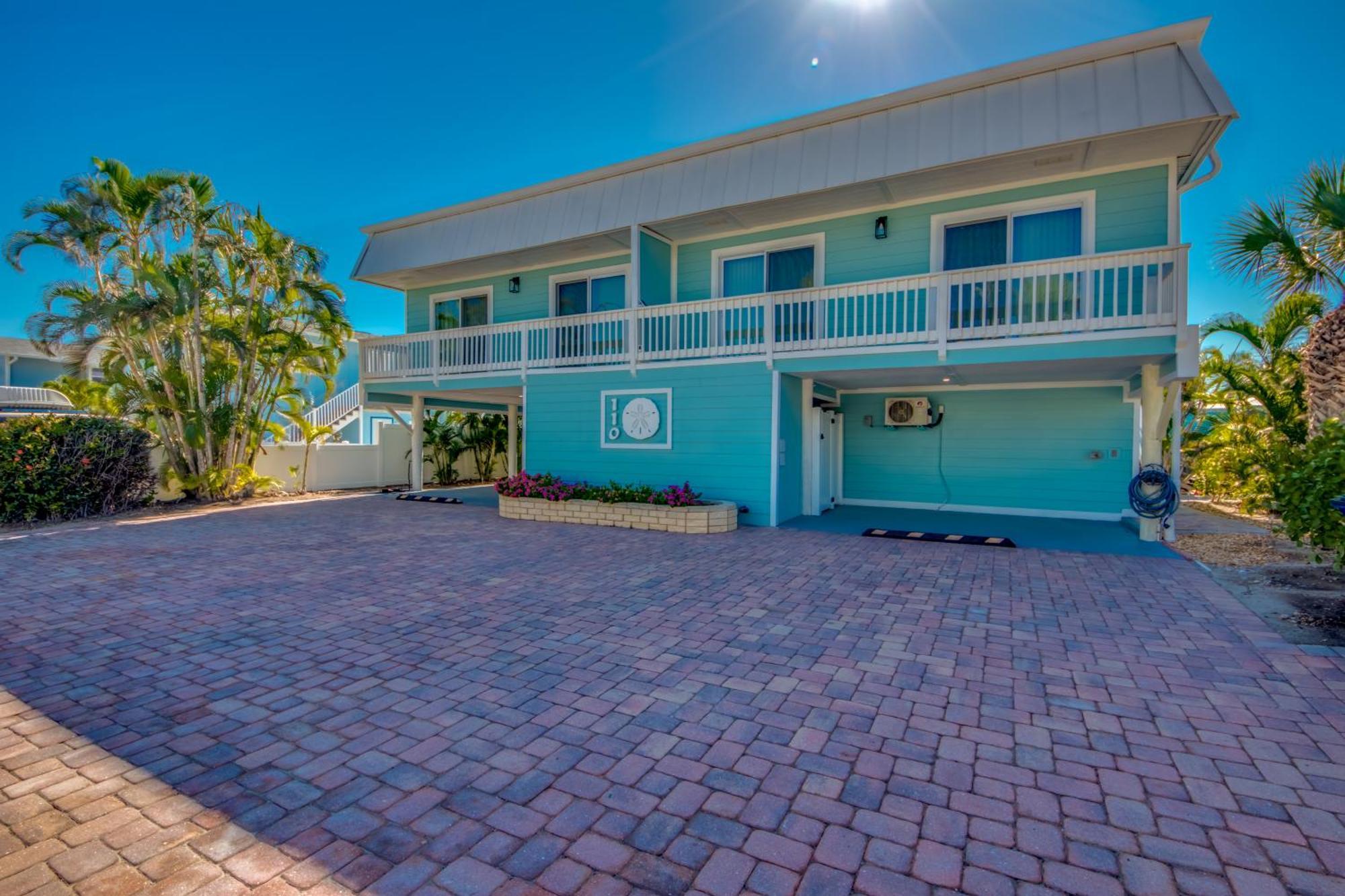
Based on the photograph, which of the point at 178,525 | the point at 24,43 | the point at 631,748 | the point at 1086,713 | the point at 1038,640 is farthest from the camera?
the point at 24,43

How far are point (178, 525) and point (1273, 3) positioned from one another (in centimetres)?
1788

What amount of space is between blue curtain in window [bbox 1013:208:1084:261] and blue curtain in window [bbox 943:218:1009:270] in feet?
0.58

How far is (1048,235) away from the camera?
9.05m

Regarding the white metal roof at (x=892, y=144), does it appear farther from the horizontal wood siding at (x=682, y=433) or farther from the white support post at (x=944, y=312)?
the horizontal wood siding at (x=682, y=433)

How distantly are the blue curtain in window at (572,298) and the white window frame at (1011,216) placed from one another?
665 centimetres

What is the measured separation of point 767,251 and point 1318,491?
7908 mm

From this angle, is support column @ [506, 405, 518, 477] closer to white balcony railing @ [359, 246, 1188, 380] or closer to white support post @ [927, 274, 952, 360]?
white balcony railing @ [359, 246, 1188, 380]

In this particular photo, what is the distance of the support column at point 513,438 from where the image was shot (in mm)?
15930

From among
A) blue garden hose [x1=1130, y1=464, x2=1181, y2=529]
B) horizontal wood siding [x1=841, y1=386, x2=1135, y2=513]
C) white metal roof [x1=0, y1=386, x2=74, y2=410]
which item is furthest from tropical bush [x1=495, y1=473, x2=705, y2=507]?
white metal roof [x1=0, y1=386, x2=74, y2=410]

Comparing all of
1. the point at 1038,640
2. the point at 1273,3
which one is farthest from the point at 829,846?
the point at 1273,3

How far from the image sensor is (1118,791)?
257cm

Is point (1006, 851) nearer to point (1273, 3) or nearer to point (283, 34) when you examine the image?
point (1273, 3)

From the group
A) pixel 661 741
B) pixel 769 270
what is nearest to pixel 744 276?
pixel 769 270

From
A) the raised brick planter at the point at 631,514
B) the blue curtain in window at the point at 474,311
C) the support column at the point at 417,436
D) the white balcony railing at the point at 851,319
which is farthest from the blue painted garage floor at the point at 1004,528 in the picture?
the support column at the point at 417,436
